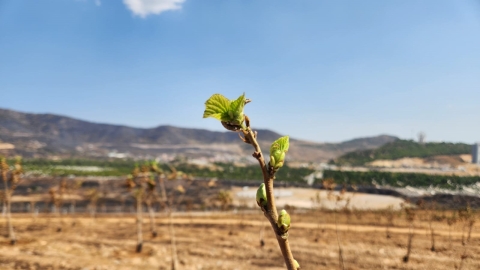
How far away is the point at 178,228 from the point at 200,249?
422 inches

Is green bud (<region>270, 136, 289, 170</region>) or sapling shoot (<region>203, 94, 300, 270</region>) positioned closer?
sapling shoot (<region>203, 94, 300, 270</region>)

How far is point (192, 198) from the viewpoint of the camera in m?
63.6

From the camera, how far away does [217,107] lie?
2.01m

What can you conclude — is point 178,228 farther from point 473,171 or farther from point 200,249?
point 473,171

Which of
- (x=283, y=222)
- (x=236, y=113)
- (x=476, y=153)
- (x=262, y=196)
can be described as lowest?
(x=283, y=222)

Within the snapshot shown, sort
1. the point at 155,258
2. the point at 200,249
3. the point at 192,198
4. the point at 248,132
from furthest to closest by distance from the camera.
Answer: the point at 192,198 < the point at 200,249 < the point at 155,258 < the point at 248,132

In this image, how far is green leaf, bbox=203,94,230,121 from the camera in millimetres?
1954

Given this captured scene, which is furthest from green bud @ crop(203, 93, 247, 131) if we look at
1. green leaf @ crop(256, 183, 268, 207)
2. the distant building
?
the distant building

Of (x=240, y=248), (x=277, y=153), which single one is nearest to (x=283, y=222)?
(x=277, y=153)

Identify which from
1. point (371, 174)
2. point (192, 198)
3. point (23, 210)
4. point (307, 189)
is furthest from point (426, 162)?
point (23, 210)

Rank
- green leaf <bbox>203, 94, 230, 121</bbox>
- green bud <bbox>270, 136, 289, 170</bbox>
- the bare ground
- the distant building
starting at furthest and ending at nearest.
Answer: the distant building
the bare ground
green bud <bbox>270, 136, 289, 170</bbox>
green leaf <bbox>203, 94, 230, 121</bbox>

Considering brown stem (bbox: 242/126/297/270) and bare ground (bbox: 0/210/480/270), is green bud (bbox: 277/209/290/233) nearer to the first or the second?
brown stem (bbox: 242/126/297/270)

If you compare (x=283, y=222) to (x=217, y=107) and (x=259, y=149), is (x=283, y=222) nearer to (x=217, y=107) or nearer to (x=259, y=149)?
(x=259, y=149)

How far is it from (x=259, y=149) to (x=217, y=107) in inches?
15.1
